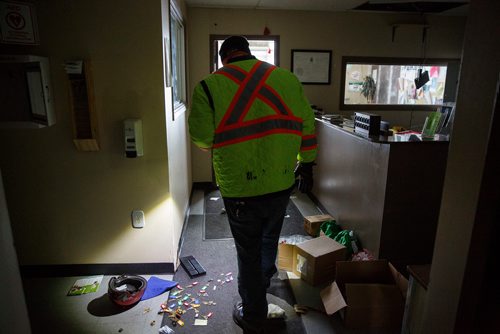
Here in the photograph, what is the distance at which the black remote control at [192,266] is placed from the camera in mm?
2475

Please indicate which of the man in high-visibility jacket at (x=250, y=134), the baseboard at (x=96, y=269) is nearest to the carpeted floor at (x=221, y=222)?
the baseboard at (x=96, y=269)

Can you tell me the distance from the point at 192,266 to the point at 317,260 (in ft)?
3.03

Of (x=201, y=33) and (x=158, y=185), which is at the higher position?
(x=201, y=33)

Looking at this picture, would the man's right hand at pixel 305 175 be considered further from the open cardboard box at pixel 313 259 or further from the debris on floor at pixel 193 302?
the debris on floor at pixel 193 302

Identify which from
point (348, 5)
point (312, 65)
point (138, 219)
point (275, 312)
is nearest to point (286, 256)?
point (275, 312)

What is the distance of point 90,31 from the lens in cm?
210

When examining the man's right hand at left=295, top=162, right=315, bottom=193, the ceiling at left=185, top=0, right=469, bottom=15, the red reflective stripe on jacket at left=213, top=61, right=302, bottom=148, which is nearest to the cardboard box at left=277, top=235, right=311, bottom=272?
the man's right hand at left=295, top=162, right=315, bottom=193

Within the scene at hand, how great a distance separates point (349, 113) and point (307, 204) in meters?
1.56

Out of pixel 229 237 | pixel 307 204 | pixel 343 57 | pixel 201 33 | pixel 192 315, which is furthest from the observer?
pixel 343 57

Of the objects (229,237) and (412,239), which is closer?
(412,239)

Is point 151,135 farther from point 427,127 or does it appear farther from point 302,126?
point 427,127

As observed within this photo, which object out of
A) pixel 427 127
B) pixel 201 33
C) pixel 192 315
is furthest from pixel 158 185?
pixel 201 33

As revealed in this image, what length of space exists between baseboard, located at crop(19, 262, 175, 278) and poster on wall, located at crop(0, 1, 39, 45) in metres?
1.51

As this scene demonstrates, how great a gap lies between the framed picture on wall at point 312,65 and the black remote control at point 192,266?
2.81 m
